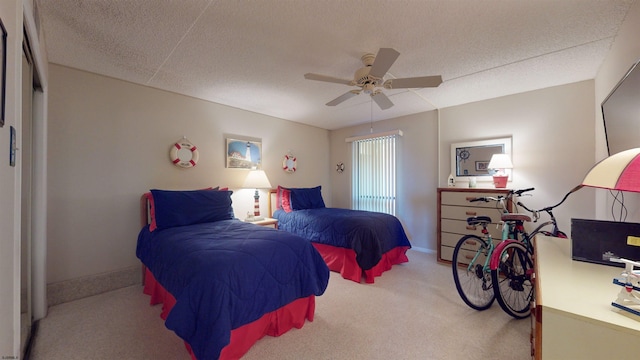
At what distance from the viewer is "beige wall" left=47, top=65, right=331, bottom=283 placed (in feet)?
8.05

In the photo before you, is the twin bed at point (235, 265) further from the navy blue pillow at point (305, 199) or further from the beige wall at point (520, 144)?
the beige wall at point (520, 144)

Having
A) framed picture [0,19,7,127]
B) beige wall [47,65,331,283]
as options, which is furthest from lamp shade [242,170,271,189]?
framed picture [0,19,7,127]

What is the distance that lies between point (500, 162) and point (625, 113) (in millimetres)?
1771

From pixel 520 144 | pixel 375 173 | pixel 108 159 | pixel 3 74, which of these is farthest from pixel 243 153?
pixel 520 144

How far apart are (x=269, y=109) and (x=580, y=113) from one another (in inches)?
159

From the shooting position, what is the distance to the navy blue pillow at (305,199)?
4043 mm

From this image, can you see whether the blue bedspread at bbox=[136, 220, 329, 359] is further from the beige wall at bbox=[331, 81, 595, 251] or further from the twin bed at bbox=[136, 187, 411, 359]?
the beige wall at bbox=[331, 81, 595, 251]

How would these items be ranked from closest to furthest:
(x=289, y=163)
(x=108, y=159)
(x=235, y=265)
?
(x=235, y=265), (x=108, y=159), (x=289, y=163)

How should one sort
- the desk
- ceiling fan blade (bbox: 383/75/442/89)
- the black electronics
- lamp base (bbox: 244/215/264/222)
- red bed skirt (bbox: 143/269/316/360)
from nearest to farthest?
the desk < the black electronics < red bed skirt (bbox: 143/269/316/360) < ceiling fan blade (bbox: 383/75/442/89) < lamp base (bbox: 244/215/264/222)

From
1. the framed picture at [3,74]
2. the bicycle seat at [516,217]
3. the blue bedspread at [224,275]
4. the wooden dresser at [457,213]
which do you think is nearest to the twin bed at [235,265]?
the blue bedspread at [224,275]

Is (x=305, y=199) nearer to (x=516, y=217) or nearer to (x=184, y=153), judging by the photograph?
(x=184, y=153)

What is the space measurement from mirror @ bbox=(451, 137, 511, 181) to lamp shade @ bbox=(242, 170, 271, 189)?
9.59 ft

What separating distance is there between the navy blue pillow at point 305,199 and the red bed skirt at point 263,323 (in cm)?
206

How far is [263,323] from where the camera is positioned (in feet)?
5.97
